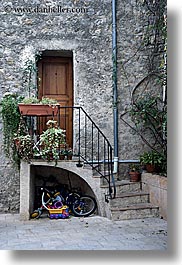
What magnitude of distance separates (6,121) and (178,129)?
3.11 meters

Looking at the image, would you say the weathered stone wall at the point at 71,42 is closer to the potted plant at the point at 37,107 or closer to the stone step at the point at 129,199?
the potted plant at the point at 37,107

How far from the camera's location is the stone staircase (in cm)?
482

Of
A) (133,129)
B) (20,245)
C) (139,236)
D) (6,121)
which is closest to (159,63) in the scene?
(133,129)

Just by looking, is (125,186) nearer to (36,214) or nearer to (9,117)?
(36,214)

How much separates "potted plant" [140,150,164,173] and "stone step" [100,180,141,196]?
29cm

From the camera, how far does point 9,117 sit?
17.6 feet

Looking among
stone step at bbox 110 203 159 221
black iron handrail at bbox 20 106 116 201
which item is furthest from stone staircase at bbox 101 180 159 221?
black iron handrail at bbox 20 106 116 201

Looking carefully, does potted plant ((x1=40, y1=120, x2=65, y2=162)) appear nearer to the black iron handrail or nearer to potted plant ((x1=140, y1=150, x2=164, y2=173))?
the black iron handrail

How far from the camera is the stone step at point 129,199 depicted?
16.3 feet

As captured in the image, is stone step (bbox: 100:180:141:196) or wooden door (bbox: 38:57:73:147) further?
wooden door (bbox: 38:57:73:147)

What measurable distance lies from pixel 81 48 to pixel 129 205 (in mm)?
2494

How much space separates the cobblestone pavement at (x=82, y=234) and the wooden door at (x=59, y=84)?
5.17ft

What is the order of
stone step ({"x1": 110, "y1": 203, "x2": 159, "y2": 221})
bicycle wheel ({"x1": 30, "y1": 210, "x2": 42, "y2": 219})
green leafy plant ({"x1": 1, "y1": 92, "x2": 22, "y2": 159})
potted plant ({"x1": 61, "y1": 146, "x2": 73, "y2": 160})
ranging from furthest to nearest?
green leafy plant ({"x1": 1, "y1": 92, "x2": 22, "y2": 159})
potted plant ({"x1": 61, "y1": 146, "x2": 73, "y2": 160})
bicycle wheel ({"x1": 30, "y1": 210, "x2": 42, "y2": 219})
stone step ({"x1": 110, "y1": 203, "x2": 159, "y2": 221})

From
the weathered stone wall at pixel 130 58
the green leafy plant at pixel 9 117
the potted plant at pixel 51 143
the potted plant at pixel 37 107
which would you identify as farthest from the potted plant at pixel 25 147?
the weathered stone wall at pixel 130 58
